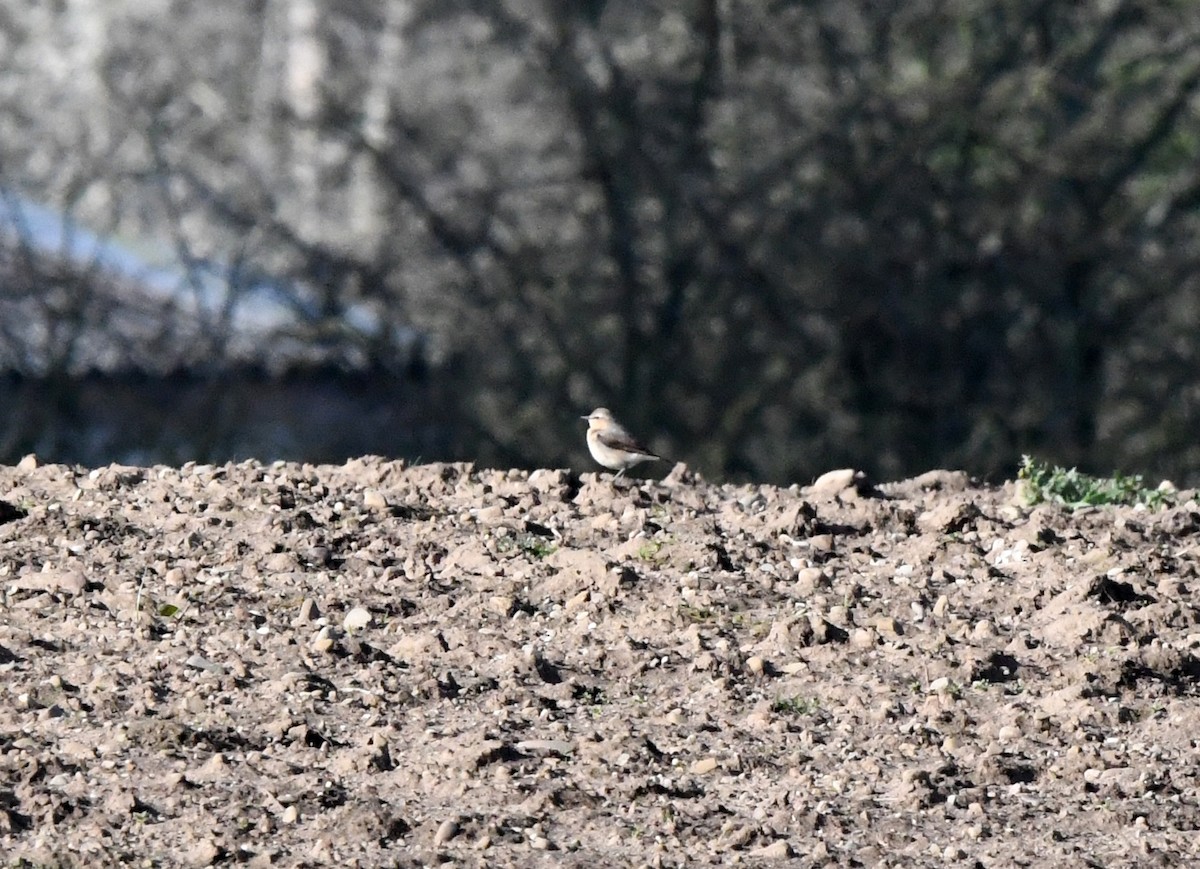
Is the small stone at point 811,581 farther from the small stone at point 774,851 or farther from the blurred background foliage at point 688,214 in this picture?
the blurred background foliage at point 688,214

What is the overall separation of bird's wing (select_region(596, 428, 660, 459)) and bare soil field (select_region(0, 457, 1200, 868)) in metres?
1.28

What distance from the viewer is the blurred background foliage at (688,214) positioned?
7.98 metres

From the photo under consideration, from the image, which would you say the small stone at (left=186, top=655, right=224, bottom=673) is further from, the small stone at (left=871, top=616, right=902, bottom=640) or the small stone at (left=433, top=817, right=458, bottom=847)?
the small stone at (left=871, top=616, right=902, bottom=640)

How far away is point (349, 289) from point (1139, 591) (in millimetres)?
4180

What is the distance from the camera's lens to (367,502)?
5.38 m

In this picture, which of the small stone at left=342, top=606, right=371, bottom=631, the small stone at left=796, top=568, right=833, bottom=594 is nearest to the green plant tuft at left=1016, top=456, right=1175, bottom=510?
the small stone at left=796, top=568, right=833, bottom=594

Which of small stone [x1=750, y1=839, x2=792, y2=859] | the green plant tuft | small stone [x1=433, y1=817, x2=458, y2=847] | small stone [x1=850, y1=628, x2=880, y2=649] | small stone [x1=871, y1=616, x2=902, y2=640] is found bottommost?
small stone [x1=433, y1=817, x2=458, y2=847]

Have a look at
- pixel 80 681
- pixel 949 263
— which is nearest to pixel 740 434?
pixel 949 263

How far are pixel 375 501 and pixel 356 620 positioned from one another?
0.84m

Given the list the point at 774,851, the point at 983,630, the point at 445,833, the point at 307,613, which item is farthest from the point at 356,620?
the point at 983,630

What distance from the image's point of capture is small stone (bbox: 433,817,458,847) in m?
3.54

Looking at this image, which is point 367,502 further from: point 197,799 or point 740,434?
point 740,434

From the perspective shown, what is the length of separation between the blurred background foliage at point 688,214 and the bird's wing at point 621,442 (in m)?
0.98

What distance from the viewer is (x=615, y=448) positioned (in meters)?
7.09
